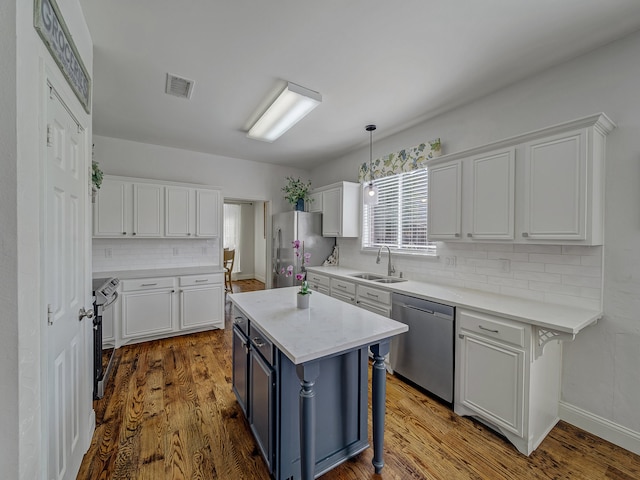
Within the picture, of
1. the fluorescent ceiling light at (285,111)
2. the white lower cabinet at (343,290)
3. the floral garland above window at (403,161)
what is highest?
the fluorescent ceiling light at (285,111)

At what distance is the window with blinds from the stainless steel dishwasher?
904 millimetres

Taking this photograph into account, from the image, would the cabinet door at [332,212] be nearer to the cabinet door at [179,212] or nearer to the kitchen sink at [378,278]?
the kitchen sink at [378,278]

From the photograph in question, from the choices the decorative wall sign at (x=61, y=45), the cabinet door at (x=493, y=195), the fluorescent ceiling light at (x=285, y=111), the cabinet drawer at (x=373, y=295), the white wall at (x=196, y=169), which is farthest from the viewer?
the white wall at (x=196, y=169)

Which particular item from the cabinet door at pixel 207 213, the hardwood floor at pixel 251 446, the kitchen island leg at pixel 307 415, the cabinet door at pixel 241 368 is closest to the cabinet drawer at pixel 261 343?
the cabinet door at pixel 241 368

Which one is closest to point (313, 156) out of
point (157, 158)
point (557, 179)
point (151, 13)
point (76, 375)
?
→ point (157, 158)

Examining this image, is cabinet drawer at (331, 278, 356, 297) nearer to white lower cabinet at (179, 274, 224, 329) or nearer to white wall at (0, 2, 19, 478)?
white lower cabinet at (179, 274, 224, 329)

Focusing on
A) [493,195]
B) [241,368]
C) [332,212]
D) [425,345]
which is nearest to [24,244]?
[241,368]

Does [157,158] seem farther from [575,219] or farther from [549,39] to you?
[575,219]

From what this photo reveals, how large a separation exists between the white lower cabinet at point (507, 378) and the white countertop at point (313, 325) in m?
0.81

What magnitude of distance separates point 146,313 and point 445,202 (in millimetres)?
3800

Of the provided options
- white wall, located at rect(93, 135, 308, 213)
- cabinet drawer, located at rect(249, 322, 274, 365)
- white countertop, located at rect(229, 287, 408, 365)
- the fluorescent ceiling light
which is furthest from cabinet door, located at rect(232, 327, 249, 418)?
white wall, located at rect(93, 135, 308, 213)

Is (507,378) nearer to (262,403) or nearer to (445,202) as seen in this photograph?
(445,202)

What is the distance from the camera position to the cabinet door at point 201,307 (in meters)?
3.74

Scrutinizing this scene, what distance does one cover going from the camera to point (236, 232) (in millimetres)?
7883
